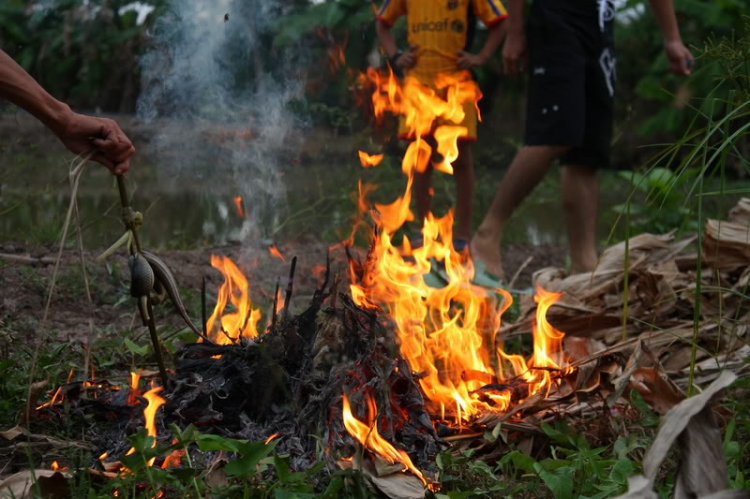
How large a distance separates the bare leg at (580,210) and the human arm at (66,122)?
290cm

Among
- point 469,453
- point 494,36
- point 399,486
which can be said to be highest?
point 494,36

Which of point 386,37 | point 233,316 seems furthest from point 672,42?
point 233,316

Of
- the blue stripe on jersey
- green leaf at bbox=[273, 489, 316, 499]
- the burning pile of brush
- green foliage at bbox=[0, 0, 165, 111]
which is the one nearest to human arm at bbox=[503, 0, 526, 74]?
the blue stripe on jersey

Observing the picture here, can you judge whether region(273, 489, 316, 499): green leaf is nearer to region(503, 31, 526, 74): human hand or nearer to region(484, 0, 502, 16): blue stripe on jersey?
region(503, 31, 526, 74): human hand

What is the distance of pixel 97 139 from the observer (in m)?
2.01

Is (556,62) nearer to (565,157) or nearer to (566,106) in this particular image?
(566,106)

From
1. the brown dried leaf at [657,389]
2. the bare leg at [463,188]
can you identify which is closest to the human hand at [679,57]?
the bare leg at [463,188]

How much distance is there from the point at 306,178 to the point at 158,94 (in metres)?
4.23

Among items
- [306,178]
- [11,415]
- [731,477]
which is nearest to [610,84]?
[731,477]

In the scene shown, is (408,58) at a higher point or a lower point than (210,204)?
higher

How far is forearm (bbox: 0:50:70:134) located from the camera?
1.91 meters

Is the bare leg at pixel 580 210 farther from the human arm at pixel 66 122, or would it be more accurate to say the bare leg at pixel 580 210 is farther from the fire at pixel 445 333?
the human arm at pixel 66 122

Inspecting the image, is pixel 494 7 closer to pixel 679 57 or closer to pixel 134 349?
pixel 679 57

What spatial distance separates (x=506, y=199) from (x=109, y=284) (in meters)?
2.17
